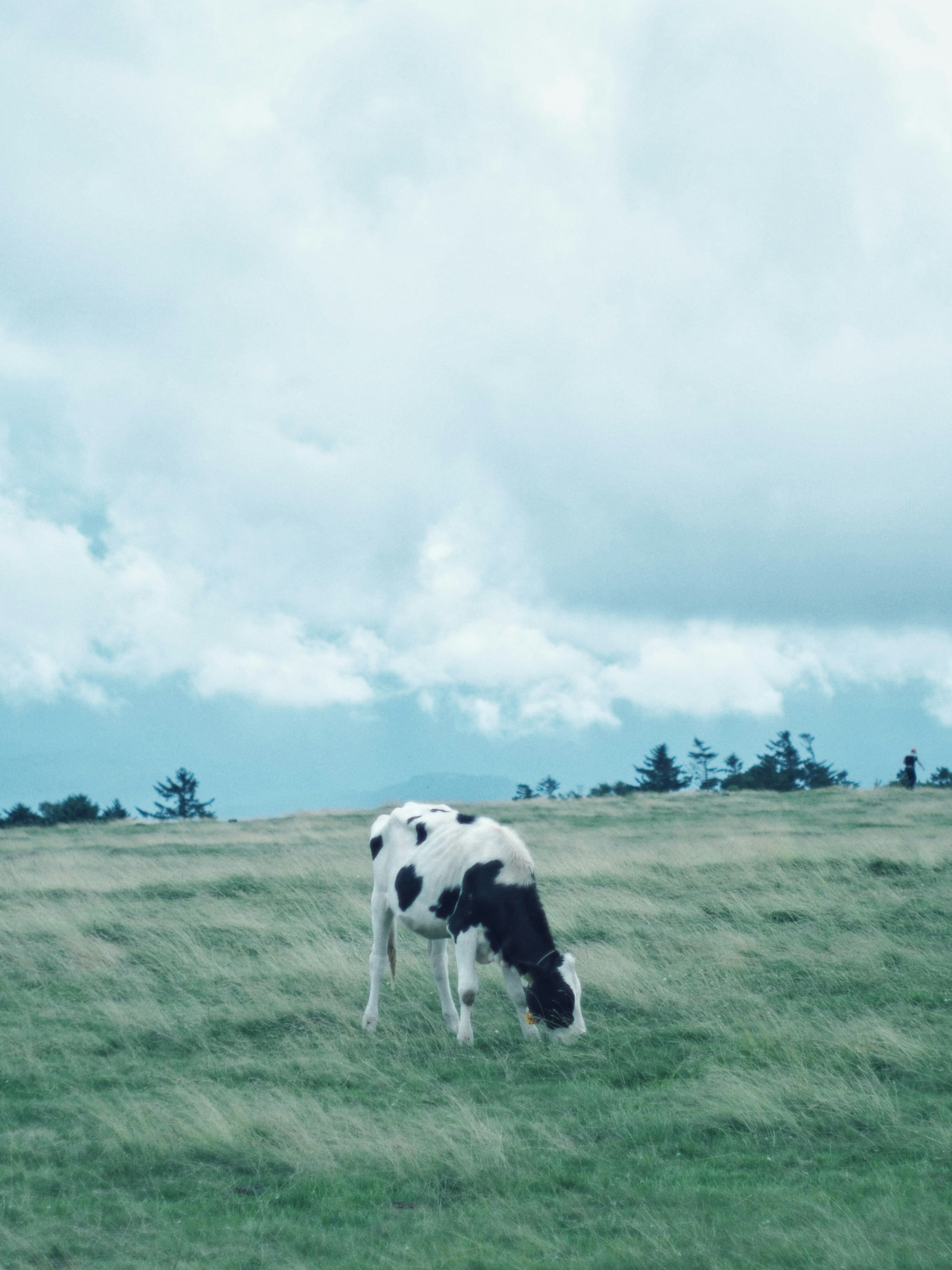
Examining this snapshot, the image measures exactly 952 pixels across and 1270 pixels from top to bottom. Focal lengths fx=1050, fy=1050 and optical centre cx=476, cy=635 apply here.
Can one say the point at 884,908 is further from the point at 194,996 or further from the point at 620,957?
the point at 194,996

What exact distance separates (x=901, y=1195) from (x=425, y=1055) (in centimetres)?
419

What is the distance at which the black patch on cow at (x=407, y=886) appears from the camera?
984 centimetres

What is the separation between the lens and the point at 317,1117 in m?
7.24

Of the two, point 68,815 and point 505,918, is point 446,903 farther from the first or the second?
point 68,815

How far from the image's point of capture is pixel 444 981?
32.7 feet

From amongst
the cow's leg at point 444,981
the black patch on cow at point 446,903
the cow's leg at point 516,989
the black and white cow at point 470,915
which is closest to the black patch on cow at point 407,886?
the black and white cow at point 470,915

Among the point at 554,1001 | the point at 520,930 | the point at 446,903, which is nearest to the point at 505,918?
the point at 520,930

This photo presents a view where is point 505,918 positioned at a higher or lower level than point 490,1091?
higher

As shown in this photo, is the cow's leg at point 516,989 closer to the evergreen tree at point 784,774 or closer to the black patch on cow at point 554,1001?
the black patch on cow at point 554,1001

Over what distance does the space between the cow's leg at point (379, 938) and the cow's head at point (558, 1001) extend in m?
1.70

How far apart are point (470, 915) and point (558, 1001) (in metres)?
1.06

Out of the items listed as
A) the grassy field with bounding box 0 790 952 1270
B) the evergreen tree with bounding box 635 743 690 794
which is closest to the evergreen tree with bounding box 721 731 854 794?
the evergreen tree with bounding box 635 743 690 794

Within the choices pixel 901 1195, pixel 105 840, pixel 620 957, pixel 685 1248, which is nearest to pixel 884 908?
pixel 620 957

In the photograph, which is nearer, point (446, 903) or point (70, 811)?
point (446, 903)
